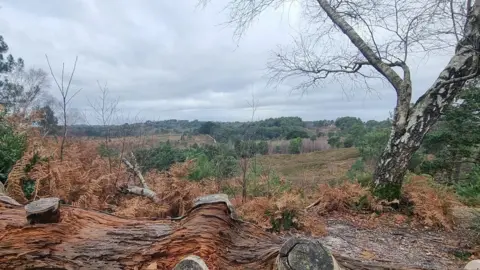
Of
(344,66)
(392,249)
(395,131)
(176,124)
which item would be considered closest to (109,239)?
(392,249)

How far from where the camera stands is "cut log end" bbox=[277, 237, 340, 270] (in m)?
2.01

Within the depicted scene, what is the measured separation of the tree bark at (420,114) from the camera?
531 cm

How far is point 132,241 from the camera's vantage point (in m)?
2.68

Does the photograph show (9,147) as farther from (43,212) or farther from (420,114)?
(420,114)

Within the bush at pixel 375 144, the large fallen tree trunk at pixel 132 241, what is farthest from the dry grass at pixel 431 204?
the bush at pixel 375 144

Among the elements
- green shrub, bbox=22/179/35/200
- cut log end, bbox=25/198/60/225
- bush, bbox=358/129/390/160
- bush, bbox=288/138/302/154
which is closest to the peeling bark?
cut log end, bbox=25/198/60/225

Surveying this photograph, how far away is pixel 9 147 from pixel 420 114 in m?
6.72

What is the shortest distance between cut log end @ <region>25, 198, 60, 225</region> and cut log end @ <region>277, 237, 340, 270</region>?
1.93 metres

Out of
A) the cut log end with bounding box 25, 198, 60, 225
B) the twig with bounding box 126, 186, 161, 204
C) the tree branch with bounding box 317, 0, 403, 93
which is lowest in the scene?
the twig with bounding box 126, 186, 161, 204

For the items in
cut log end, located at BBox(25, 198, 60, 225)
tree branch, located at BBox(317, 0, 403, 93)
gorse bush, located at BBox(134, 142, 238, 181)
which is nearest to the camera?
cut log end, located at BBox(25, 198, 60, 225)

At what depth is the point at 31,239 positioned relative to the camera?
2613 mm

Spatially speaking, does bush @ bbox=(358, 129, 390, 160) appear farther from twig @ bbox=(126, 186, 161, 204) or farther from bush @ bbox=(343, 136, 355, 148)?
twig @ bbox=(126, 186, 161, 204)

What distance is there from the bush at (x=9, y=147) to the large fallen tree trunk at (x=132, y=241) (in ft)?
8.87

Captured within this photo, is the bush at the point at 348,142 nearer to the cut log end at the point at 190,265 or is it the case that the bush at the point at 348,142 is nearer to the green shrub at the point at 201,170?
the green shrub at the point at 201,170
